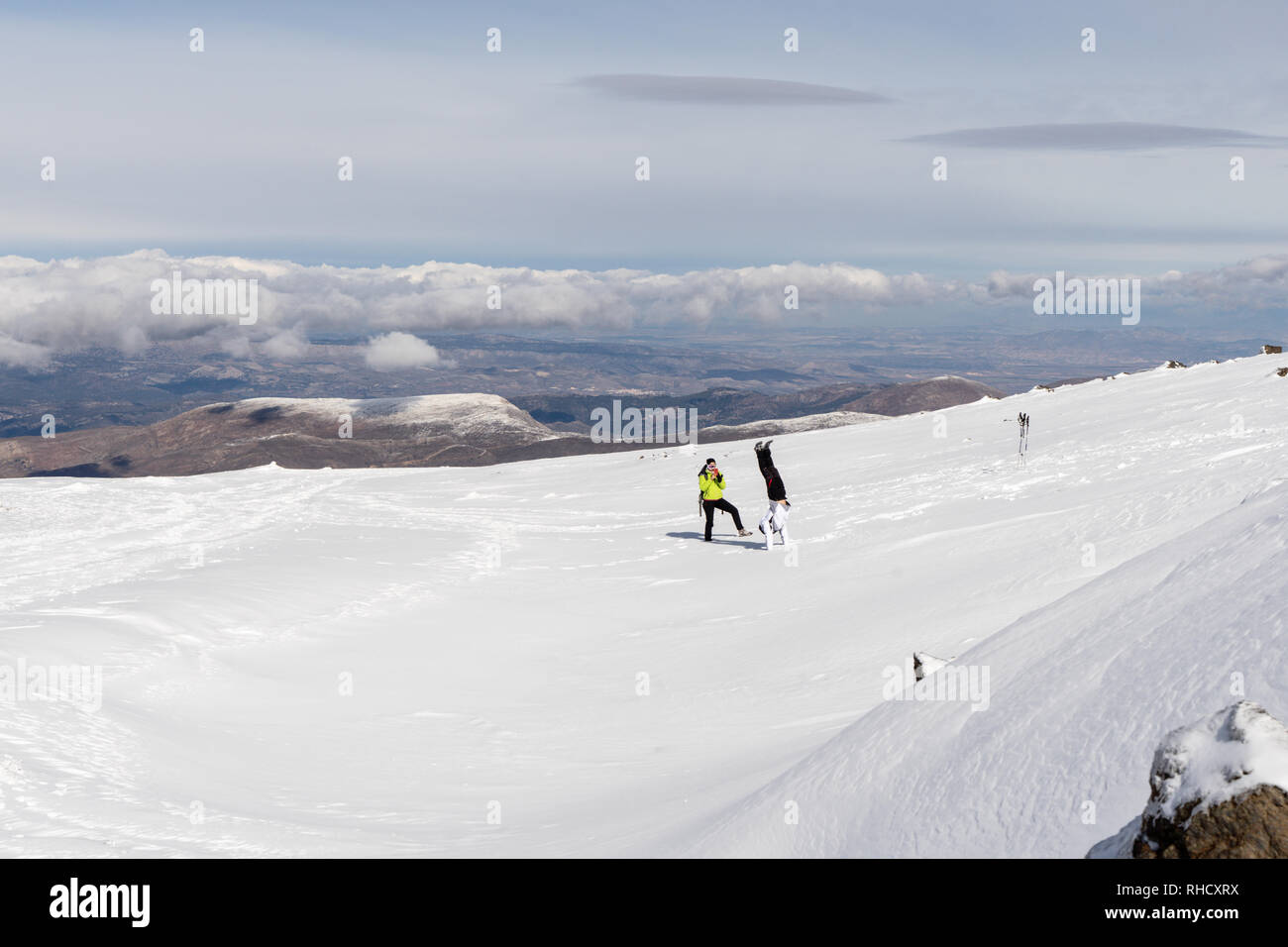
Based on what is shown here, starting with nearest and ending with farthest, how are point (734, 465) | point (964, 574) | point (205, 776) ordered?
point (205, 776)
point (964, 574)
point (734, 465)

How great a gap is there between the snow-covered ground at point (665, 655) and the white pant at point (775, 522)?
0.86 meters

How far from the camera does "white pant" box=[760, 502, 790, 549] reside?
2083 cm

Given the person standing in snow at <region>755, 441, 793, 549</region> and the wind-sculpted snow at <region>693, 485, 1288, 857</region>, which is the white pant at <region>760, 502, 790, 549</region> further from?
the wind-sculpted snow at <region>693, 485, 1288, 857</region>

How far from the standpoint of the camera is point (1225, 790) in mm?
3332

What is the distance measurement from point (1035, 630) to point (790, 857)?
271cm

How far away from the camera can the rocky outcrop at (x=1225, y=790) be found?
3305mm

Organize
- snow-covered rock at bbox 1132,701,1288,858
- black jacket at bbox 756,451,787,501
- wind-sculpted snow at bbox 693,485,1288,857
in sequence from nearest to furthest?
1. snow-covered rock at bbox 1132,701,1288,858
2. wind-sculpted snow at bbox 693,485,1288,857
3. black jacket at bbox 756,451,787,501

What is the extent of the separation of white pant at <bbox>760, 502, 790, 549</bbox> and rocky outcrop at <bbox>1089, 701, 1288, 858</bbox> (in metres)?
17.3

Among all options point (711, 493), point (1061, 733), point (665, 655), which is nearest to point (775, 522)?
point (711, 493)

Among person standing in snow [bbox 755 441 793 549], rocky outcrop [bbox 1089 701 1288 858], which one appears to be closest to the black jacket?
person standing in snow [bbox 755 441 793 549]

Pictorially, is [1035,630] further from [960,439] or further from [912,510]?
[960,439]
